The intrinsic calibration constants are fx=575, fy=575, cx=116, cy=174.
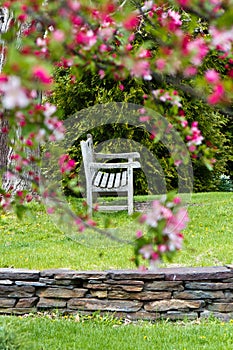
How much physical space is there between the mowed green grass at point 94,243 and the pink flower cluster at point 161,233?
8.74 ft

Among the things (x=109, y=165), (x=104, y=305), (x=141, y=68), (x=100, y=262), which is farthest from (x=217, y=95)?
(x=109, y=165)

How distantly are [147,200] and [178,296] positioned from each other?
450 cm

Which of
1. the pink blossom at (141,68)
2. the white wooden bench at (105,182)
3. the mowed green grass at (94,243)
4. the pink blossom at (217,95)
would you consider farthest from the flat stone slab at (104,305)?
the pink blossom at (217,95)

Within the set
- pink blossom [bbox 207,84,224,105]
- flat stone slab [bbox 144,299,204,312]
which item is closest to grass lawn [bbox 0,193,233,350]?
flat stone slab [bbox 144,299,204,312]

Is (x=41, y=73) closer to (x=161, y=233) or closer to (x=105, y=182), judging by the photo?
(x=161, y=233)

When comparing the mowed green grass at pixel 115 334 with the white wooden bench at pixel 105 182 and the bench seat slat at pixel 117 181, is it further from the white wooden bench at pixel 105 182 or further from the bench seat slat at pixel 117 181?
the bench seat slat at pixel 117 181

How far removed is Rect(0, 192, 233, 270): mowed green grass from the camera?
4926 mm

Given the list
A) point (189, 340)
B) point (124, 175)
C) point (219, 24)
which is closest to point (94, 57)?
point (219, 24)

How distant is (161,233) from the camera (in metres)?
1.56

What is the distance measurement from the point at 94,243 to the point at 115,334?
200cm

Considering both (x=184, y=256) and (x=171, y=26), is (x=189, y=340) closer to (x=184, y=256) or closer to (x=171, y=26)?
(x=184, y=256)

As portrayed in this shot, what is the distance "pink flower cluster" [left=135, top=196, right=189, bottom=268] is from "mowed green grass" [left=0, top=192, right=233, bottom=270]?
2.66 meters

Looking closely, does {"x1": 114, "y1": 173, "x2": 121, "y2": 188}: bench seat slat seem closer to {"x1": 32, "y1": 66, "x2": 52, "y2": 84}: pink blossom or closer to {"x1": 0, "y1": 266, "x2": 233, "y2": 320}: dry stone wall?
{"x1": 0, "y1": 266, "x2": 233, "y2": 320}: dry stone wall

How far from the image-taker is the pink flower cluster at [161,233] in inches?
61.7
